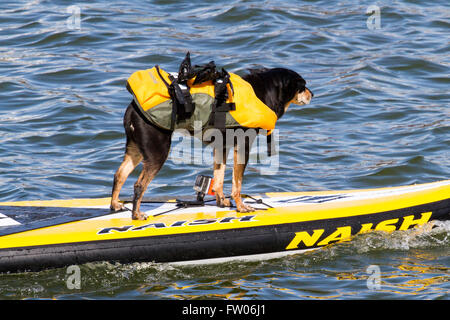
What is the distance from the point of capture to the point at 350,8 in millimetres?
18422

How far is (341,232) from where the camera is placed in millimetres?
7762

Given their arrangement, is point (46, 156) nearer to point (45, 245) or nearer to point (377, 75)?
point (45, 245)

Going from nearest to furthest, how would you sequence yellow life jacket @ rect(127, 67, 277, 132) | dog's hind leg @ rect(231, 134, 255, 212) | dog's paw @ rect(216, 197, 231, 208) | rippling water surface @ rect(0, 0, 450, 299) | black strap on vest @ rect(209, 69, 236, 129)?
yellow life jacket @ rect(127, 67, 277, 132) < rippling water surface @ rect(0, 0, 450, 299) < black strap on vest @ rect(209, 69, 236, 129) < dog's hind leg @ rect(231, 134, 255, 212) < dog's paw @ rect(216, 197, 231, 208)

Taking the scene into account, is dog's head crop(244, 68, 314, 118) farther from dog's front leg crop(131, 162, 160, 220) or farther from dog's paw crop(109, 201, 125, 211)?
dog's paw crop(109, 201, 125, 211)

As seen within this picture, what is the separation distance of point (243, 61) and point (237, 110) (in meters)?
8.12

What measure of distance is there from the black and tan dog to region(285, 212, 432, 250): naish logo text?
2.10 feet

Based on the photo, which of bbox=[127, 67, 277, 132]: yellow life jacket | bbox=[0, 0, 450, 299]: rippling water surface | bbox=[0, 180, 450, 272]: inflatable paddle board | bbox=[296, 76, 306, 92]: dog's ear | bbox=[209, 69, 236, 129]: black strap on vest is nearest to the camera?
bbox=[0, 180, 450, 272]: inflatable paddle board

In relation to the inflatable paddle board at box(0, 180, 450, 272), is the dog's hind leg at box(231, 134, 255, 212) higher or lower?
higher

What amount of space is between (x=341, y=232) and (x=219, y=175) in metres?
1.47

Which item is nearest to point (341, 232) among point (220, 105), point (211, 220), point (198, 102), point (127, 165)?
point (211, 220)

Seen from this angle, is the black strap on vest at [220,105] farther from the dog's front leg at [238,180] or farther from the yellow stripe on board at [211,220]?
the yellow stripe on board at [211,220]

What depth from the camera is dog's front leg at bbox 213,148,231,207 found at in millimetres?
7805

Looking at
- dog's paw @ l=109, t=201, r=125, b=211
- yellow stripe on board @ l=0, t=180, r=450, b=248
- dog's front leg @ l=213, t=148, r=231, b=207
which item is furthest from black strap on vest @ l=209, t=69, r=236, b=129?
dog's paw @ l=109, t=201, r=125, b=211

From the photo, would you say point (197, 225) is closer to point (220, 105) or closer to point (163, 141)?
point (163, 141)
